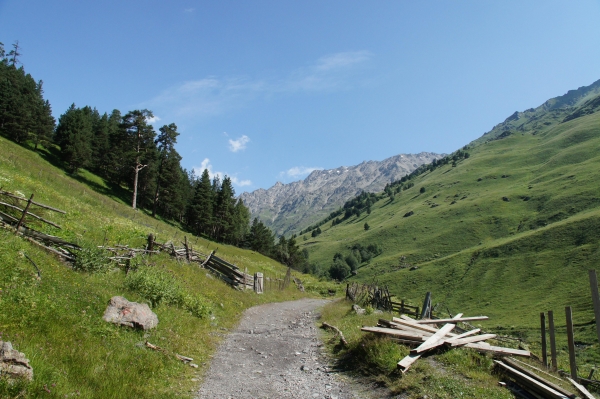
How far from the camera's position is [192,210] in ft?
268

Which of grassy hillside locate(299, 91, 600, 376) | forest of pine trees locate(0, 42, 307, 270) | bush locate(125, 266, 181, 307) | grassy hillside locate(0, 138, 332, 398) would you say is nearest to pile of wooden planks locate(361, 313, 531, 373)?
grassy hillside locate(0, 138, 332, 398)

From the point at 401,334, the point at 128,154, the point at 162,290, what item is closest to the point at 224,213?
the point at 128,154

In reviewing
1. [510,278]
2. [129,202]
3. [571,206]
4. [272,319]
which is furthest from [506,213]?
[272,319]

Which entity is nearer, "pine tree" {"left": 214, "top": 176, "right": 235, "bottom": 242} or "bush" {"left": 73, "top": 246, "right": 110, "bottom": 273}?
"bush" {"left": 73, "top": 246, "right": 110, "bottom": 273}

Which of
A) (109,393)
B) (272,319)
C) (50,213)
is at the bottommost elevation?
(272,319)

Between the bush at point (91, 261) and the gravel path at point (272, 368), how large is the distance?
5.75 metres

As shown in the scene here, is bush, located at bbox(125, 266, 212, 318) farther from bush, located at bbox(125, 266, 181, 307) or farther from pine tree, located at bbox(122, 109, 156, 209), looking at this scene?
pine tree, located at bbox(122, 109, 156, 209)

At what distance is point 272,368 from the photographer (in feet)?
35.2

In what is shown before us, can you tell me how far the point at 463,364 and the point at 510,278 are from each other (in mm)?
99629

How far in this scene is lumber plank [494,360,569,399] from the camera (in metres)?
7.96

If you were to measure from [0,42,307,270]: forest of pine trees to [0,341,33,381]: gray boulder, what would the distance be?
179ft

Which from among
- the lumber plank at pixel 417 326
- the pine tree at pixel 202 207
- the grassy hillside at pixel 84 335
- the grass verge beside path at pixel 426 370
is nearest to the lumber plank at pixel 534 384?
the grass verge beside path at pixel 426 370

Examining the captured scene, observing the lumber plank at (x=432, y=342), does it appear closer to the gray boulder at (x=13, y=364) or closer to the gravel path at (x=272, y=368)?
the gravel path at (x=272, y=368)

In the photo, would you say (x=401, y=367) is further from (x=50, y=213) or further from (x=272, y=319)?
(x=50, y=213)
